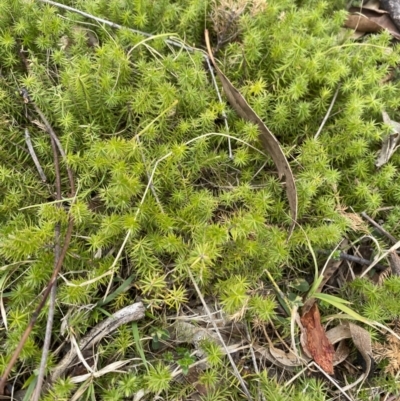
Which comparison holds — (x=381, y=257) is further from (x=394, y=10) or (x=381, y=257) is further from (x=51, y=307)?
(x=394, y=10)

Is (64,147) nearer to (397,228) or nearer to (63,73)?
(63,73)

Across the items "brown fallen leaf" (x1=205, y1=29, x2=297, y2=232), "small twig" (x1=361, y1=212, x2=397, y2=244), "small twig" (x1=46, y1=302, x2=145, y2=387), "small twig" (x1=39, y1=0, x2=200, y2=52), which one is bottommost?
"small twig" (x1=46, y1=302, x2=145, y2=387)

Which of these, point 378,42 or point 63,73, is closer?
point 63,73

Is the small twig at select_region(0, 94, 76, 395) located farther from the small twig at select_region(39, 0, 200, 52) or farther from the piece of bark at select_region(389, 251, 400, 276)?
the piece of bark at select_region(389, 251, 400, 276)

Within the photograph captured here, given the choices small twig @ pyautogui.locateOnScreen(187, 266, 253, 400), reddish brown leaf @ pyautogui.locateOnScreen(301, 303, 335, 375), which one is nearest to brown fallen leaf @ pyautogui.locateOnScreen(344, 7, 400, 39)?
reddish brown leaf @ pyautogui.locateOnScreen(301, 303, 335, 375)

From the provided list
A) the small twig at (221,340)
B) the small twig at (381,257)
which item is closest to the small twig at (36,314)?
the small twig at (221,340)

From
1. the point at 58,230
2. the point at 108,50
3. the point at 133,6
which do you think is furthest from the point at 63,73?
the point at 58,230
